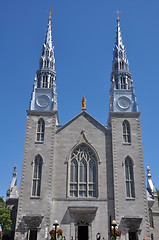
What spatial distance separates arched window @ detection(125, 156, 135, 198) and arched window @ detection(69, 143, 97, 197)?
3704mm

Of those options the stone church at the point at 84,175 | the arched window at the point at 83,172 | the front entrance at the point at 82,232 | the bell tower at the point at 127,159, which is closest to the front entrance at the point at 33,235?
the stone church at the point at 84,175

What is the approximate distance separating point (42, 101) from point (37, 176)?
10266 millimetres

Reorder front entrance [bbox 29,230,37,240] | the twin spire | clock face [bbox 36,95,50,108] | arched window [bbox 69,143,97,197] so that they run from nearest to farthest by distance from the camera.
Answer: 1. front entrance [bbox 29,230,37,240]
2. arched window [bbox 69,143,97,197]
3. clock face [bbox 36,95,50,108]
4. the twin spire

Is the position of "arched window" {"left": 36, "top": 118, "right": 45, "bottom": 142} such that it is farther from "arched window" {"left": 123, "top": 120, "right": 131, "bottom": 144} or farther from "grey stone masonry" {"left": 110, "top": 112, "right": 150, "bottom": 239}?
"arched window" {"left": 123, "top": 120, "right": 131, "bottom": 144}

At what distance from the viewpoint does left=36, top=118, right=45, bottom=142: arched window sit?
3597cm

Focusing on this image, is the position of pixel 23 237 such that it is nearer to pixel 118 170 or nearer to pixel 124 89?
pixel 118 170

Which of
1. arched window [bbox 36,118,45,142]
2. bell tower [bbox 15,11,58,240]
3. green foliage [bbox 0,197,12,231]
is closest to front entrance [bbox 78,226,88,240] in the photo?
bell tower [bbox 15,11,58,240]

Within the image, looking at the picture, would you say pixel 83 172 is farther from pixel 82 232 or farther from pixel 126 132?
pixel 126 132

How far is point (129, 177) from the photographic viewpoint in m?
33.7

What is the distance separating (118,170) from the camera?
33750 mm

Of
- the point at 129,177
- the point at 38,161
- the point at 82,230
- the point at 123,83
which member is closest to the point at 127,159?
the point at 129,177

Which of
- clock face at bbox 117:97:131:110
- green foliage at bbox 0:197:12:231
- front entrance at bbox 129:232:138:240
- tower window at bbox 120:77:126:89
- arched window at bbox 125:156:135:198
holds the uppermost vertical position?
tower window at bbox 120:77:126:89

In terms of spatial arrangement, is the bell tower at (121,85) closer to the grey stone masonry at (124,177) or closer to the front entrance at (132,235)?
the grey stone masonry at (124,177)

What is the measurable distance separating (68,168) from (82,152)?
9.16 ft
